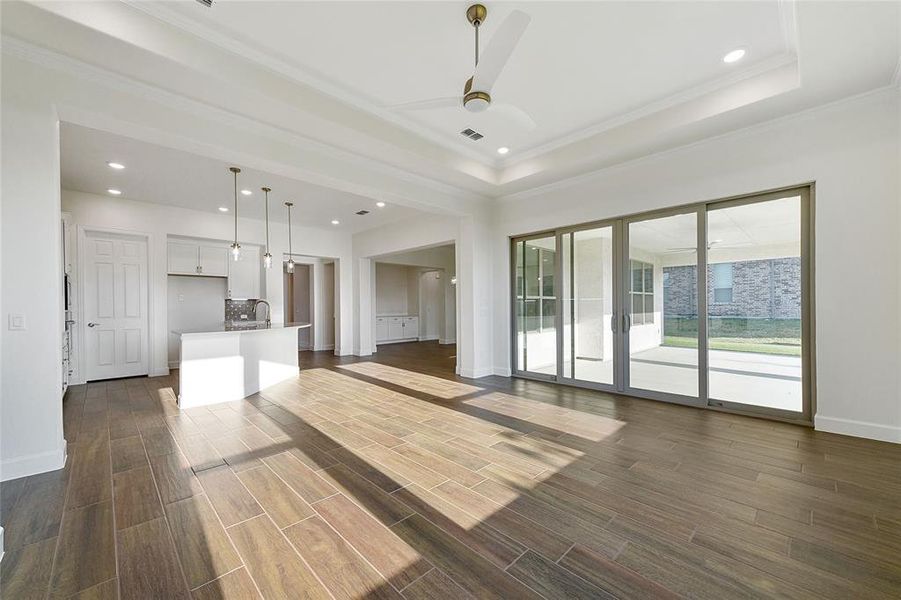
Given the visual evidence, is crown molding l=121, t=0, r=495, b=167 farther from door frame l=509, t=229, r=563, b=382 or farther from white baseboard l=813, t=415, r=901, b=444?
white baseboard l=813, t=415, r=901, b=444

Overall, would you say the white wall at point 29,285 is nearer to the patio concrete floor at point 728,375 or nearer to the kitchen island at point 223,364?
the kitchen island at point 223,364

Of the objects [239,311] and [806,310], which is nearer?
[806,310]

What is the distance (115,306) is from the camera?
19.7ft

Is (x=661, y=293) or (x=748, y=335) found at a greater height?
(x=661, y=293)

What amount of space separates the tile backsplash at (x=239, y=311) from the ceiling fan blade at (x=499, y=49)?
227 inches

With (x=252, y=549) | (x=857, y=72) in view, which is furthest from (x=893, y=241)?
(x=252, y=549)

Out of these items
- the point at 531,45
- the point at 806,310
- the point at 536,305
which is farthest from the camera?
the point at 536,305

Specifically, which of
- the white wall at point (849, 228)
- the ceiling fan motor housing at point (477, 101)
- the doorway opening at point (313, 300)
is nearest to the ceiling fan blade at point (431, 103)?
the ceiling fan motor housing at point (477, 101)

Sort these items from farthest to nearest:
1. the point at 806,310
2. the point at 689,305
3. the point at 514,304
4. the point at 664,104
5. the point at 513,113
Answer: the point at 514,304 < the point at 689,305 < the point at 664,104 < the point at 806,310 < the point at 513,113

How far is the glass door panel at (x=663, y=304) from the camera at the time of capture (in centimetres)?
430

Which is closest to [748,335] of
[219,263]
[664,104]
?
[664,104]

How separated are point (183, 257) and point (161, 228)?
723mm

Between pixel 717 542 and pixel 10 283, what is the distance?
4.62 meters

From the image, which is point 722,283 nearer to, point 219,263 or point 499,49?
point 499,49
